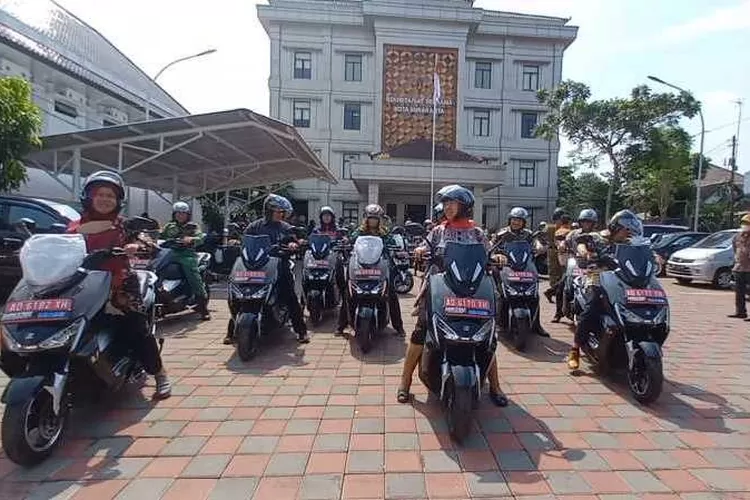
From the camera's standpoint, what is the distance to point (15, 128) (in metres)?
8.35

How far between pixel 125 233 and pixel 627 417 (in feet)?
13.2

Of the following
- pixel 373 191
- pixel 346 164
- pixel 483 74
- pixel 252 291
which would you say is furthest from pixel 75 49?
pixel 483 74

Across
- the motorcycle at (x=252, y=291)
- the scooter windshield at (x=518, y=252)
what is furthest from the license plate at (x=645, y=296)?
the motorcycle at (x=252, y=291)

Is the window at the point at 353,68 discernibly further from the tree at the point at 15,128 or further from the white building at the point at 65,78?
the tree at the point at 15,128

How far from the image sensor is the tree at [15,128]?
8.16m

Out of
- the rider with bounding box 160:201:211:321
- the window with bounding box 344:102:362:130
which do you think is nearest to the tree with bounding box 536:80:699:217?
the window with bounding box 344:102:362:130

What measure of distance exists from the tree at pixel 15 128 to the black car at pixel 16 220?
3.50 feet

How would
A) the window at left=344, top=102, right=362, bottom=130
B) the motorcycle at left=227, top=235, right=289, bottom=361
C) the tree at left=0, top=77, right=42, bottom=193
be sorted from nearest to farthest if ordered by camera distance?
1. the motorcycle at left=227, top=235, right=289, bottom=361
2. the tree at left=0, top=77, right=42, bottom=193
3. the window at left=344, top=102, right=362, bottom=130

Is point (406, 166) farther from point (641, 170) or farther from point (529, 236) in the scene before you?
point (529, 236)

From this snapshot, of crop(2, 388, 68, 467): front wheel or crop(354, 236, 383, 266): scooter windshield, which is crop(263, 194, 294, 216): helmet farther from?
crop(2, 388, 68, 467): front wheel

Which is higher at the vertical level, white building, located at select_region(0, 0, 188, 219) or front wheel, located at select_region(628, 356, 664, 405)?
white building, located at select_region(0, 0, 188, 219)

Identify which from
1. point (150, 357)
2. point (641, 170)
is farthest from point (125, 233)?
point (641, 170)

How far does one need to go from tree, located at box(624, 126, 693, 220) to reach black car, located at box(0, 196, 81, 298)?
24804 millimetres

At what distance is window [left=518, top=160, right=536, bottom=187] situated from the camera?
35.5 m
